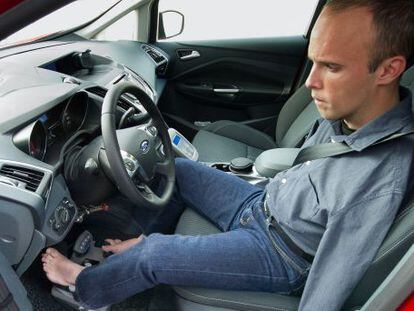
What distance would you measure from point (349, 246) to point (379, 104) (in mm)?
356

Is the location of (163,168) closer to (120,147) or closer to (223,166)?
(120,147)

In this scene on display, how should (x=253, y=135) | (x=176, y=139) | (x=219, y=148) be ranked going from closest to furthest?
1. (x=176, y=139)
2. (x=219, y=148)
3. (x=253, y=135)

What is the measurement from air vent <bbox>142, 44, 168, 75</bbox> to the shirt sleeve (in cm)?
144

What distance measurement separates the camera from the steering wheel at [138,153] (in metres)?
1.25

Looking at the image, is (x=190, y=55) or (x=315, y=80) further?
(x=190, y=55)

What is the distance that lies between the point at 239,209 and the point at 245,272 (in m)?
0.31

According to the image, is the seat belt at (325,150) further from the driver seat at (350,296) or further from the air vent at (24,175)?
the air vent at (24,175)

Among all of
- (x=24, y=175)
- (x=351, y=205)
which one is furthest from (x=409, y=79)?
(x=24, y=175)

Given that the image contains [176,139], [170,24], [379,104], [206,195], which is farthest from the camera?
[170,24]

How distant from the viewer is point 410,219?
3.51 ft

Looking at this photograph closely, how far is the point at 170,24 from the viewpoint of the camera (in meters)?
2.45

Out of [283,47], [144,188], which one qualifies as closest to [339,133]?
[144,188]

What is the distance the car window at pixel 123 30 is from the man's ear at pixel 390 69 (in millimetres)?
1388

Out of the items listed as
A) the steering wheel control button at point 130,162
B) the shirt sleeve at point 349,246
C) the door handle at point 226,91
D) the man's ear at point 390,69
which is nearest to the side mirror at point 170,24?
the door handle at point 226,91
